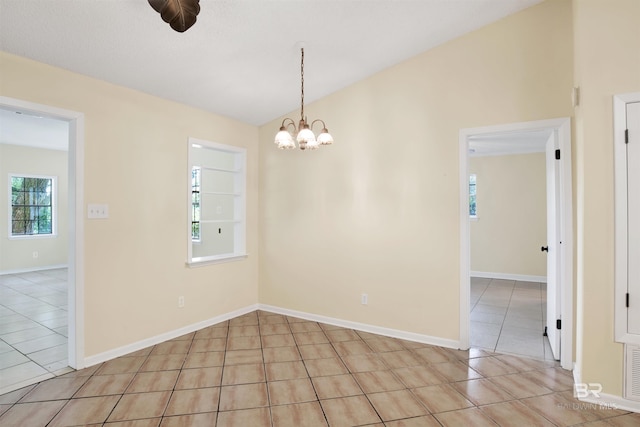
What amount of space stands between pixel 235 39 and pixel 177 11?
92 centimetres

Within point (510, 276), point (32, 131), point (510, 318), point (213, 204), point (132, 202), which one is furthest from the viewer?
point (510, 276)

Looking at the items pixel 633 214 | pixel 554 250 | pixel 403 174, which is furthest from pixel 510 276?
pixel 633 214

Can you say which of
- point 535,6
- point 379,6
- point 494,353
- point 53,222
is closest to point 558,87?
point 535,6

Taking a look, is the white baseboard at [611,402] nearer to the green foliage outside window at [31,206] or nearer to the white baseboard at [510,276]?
the white baseboard at [510,276]

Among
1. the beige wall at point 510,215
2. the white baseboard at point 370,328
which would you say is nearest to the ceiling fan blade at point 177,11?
the white baseboard at point 370,328

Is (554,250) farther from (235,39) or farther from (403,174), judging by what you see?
(235,39)

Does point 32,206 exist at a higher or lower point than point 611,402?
higher

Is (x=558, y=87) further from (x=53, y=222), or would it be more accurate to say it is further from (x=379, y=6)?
(x=53, y=222)

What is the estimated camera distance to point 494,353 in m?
3.25

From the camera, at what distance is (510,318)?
428 centimetres

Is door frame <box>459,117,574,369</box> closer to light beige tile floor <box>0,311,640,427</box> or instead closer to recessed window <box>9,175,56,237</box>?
light beige tile floor <box>0,311,640,427</box>

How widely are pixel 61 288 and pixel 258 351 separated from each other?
14.9ft

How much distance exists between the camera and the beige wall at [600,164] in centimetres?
229

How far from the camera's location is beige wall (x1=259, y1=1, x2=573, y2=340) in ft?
Result: 10.0
